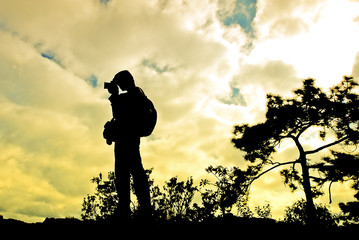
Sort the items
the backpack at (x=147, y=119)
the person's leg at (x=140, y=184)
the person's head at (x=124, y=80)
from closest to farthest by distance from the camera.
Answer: the person's leg at (x=140, y=184) → the backpack at (x=147, y=119) → the person's head at (x=124, y=80)

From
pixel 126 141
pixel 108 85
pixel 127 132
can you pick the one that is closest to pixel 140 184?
pixel 126 141

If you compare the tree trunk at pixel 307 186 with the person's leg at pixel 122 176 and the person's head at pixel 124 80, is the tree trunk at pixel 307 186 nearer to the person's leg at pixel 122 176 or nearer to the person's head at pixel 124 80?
the person's leg at pixel 122 176

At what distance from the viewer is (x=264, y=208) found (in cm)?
3378

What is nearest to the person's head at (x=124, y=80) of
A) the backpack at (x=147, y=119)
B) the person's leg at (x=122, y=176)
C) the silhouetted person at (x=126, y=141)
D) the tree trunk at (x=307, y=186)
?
→ the silhouetted person at (x=126, y=141)

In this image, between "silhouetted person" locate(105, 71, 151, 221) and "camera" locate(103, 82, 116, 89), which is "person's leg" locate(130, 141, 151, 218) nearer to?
"silhouetted person" locate(105, 71, 151, 221)

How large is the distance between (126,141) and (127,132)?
14 centimetres

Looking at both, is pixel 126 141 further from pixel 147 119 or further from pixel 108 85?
pixel 108 85

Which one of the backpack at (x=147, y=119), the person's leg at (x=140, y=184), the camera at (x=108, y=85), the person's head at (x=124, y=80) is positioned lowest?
the person's leg at (x=140, y=184)

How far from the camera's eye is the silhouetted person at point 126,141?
3.56 meters

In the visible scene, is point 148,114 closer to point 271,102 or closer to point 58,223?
point 58,223

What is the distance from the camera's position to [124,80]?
3.86 metres

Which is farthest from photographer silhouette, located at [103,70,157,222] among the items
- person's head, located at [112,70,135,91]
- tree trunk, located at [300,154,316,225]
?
tree trunk, located at [300,154,316,225]

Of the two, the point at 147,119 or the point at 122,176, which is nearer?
the point at 122,176

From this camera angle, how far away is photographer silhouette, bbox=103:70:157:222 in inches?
141
